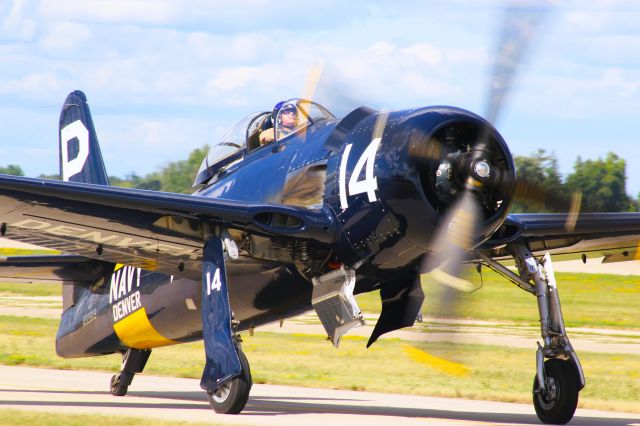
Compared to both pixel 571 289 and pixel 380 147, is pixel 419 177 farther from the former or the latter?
pixel 571 289

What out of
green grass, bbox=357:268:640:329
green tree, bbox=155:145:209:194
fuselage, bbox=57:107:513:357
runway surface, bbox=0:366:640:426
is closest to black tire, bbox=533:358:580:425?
runway surface, bbox=0:366:640:426

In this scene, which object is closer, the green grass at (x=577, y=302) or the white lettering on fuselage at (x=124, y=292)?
the white lettering on fuselage at (x=124, y=292)

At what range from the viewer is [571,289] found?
4478cm

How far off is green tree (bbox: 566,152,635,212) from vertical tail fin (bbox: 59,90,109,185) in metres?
8.79

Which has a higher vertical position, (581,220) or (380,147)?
(380,147)

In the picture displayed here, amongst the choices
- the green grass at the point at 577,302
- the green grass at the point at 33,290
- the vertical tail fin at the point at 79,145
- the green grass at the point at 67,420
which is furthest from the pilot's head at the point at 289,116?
the green grass at the point at 33,290

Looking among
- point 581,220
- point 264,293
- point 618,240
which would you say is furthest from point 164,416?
point 618,240

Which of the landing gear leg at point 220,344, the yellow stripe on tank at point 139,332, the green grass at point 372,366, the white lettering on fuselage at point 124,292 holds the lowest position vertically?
the green grass at point 372,366

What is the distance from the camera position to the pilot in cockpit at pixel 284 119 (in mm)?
12344

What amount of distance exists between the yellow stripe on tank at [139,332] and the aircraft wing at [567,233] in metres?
4.67

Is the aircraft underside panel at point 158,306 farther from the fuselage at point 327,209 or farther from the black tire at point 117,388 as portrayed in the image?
the black tire at point 117,388

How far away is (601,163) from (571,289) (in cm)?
3435

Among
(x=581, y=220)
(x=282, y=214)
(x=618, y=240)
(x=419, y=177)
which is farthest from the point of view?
(x=618, y=240)

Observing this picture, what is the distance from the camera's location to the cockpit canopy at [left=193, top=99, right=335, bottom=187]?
12211 millimetres
